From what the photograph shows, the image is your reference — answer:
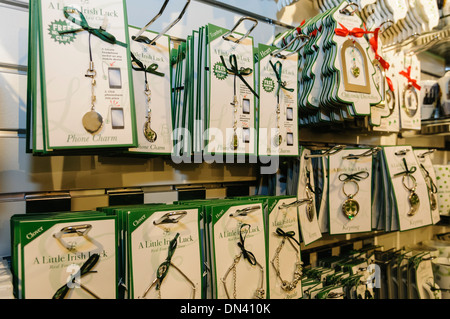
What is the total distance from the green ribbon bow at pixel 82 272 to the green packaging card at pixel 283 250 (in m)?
0.49

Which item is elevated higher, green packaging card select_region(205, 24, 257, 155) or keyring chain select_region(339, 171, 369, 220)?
green packaging card select_region(205, 24, 257, 155)

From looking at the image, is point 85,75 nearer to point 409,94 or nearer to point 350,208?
point 350,208

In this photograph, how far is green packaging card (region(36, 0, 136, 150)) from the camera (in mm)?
746

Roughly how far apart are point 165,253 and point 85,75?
46cm

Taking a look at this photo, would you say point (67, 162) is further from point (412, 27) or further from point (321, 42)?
point (412, 27)

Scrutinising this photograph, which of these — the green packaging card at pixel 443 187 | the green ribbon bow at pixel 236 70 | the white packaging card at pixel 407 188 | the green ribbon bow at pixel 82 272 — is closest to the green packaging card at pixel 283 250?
the green ribbon bow at pixel 236 70

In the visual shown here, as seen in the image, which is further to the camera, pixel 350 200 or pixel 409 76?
pixel 409 76

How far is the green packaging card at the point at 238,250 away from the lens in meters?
0.90

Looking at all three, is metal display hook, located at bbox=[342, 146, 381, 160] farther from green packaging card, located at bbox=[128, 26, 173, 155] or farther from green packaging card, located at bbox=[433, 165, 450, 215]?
green packaging card, located at bbox=[128, 26, 173, 155]

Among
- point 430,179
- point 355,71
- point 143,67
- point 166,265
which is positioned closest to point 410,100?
point 430,179

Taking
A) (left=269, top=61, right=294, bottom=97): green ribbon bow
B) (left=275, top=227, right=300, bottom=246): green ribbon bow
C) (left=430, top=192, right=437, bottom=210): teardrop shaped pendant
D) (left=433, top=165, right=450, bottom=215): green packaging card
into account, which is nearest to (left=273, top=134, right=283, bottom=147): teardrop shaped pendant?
(left=269, top=61, right=294, bottom=97): green ribbon bow

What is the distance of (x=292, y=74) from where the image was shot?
1.17 m

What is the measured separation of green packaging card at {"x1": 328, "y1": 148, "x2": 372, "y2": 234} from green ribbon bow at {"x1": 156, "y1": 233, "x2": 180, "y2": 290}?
2.42 feet

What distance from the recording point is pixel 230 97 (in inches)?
39.9
